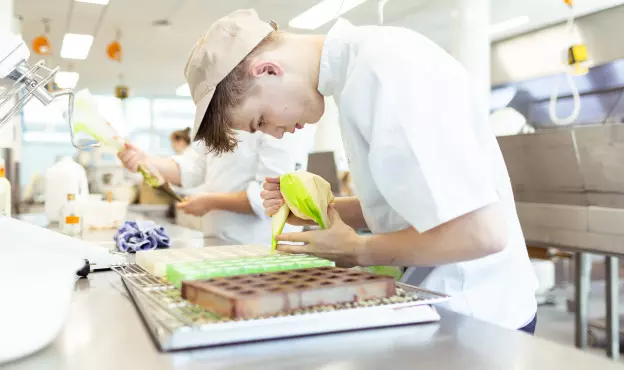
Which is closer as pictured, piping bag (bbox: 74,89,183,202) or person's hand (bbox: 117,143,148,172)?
piping bag (bbox: 74,89,183,202)

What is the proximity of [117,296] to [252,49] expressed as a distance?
0.46m

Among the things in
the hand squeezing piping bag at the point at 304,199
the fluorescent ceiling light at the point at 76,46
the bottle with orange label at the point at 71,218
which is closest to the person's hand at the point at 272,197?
the hand squeezing piping bag at the point at 304,199

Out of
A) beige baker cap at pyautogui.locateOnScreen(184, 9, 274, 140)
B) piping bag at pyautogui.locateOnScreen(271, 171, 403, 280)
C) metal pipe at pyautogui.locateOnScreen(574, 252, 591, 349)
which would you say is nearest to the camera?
beige baker cap at pyautogui.locateOnScreen(184, 9, 274, 140)

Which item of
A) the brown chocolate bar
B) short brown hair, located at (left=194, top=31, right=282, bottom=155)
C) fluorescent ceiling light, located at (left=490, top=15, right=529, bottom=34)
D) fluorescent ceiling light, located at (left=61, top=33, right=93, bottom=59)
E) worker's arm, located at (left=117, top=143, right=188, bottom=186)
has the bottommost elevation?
the brown chocolate bar

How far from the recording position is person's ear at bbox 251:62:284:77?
0.96 metres

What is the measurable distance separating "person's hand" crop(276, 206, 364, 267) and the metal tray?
0.17m

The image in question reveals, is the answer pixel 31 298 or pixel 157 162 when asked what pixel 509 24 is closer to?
pixel 157 162

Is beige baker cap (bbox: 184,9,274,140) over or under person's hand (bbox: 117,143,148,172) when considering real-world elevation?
over

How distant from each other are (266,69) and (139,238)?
78cm

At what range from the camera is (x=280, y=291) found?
66cm

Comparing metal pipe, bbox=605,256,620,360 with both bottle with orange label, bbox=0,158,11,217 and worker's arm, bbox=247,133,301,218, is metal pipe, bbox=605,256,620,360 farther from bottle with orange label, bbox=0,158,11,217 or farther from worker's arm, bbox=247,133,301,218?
bottle with orange label, bbox=0,158,11,217

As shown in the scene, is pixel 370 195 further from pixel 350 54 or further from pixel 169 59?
pixel 169 59

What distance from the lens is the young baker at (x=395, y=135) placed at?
81 cm

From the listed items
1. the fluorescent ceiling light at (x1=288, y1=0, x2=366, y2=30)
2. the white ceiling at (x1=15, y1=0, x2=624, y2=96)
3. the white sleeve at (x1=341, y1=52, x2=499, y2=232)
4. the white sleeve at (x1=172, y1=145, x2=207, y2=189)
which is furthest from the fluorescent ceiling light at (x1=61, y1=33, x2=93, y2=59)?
the white sleeve at (x1=341, y1=52, x2=499, y2=232)
